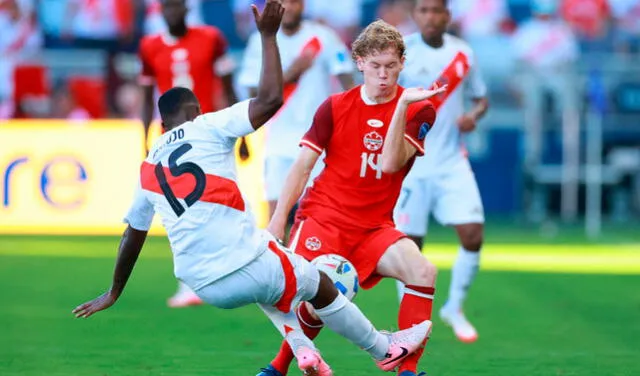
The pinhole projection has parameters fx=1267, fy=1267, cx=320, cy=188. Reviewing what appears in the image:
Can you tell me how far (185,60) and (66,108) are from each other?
8.52m

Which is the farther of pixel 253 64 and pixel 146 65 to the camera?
pixel 146 65

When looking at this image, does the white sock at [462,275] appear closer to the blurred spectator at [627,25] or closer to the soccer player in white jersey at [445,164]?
the soccer player in white jersey at [445,164]

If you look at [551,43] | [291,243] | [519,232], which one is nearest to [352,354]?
[291,243]

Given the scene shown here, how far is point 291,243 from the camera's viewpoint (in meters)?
7.04

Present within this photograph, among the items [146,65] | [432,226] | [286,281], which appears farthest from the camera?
[432,226]

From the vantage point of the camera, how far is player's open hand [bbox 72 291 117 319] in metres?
6.43

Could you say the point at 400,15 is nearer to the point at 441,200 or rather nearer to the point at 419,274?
the point at 441,200

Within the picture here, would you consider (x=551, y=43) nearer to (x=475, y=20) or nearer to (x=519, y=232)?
(x=475, y=20)

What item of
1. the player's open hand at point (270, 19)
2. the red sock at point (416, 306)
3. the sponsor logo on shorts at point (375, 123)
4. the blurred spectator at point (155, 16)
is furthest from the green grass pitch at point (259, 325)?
the blurred spectator at point (155, 16)

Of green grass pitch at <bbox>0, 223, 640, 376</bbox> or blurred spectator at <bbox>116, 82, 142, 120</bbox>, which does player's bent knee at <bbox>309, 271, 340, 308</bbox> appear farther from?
blurred spectator at <bbox>116, 82, 142, 120</bbox>

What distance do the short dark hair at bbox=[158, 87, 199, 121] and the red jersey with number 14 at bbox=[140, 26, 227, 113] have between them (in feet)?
14.4

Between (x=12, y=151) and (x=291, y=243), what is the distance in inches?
430

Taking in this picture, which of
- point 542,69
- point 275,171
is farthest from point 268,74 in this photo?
point 542,69

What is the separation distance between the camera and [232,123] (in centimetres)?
609
